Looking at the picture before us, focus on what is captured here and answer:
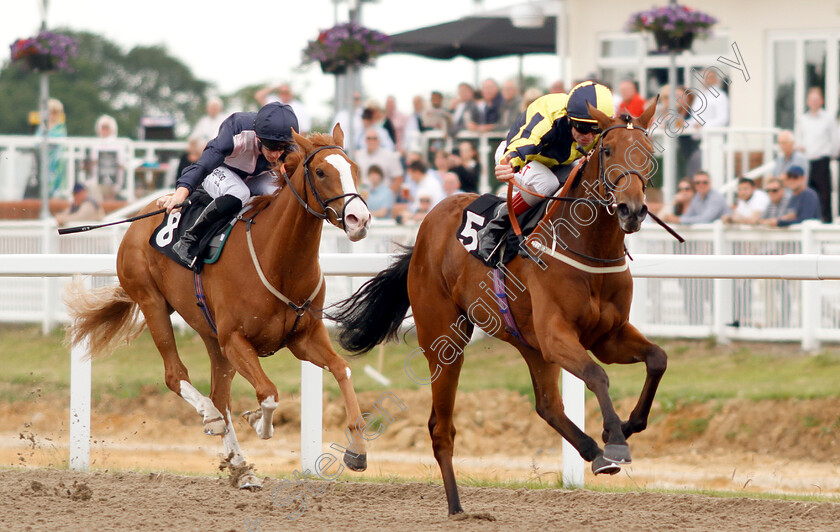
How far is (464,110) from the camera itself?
12.8 metres

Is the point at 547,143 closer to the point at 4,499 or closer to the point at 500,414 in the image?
the point at 4,499

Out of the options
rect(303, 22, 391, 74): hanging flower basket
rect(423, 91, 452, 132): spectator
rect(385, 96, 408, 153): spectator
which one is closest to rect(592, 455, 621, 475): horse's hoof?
rect(303, 22, 391, 74): hanging flower basket

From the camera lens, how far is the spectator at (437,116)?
13.1 m

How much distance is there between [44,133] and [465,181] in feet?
14.5

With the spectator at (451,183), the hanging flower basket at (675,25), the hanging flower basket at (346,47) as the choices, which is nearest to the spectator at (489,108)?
the hanging flower basket at (346,47)

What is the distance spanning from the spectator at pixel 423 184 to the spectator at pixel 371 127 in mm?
1080

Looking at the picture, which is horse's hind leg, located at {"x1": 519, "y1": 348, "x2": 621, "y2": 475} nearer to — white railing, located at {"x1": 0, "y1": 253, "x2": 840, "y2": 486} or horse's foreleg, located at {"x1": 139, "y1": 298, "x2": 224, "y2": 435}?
white railing, located at {"x1": 0, "y1": 253, "x2": 840, "y2": 486}

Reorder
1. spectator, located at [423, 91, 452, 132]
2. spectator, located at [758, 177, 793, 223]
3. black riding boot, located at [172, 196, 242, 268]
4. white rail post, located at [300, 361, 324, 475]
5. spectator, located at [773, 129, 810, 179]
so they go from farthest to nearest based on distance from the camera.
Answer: spectator, located at [423, 91, 452, 132] → spectator, located at [773, 129, 810, 179] → spectator, located at [758, 177, 793, 223] → white rail post, located at [300, 361, 324, 475] → black riding boot, located at [172, 196, 242, 268]

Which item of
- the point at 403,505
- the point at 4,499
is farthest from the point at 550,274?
the point at 4,499

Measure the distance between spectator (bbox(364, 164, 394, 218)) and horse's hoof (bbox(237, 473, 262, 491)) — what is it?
5.65 metres

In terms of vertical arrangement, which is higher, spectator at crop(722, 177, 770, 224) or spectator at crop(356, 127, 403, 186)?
spectator at crop(356, 127, 403, 186)

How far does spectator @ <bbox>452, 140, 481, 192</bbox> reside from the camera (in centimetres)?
1101

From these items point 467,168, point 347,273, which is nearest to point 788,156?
point 467,168

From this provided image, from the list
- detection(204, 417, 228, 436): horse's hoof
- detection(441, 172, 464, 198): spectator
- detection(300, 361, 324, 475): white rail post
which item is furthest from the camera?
detection(441, 172, 464, 198): spectator
